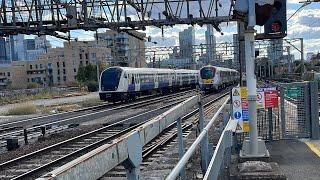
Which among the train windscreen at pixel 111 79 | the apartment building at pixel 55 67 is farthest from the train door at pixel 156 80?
the apartment building at pixel 55 67

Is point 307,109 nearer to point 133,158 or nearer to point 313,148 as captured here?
point 313,148

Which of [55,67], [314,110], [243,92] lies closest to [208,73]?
[314,110]

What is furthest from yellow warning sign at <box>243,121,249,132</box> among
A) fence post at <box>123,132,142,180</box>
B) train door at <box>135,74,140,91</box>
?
train door at <box>135,74,140,91</box>

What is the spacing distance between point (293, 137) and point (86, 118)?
16.9m

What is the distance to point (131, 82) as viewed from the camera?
4384cm

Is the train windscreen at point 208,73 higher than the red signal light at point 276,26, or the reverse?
the red signal light at point 276,26

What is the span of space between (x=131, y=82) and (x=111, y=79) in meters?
2.50

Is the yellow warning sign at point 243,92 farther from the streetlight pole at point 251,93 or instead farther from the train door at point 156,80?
the train door at point 156,80

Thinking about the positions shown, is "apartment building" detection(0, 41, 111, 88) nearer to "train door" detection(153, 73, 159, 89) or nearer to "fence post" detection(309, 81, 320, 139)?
"train door" detection(153, 73, 159, 89)

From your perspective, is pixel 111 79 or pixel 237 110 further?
pixel 111 79

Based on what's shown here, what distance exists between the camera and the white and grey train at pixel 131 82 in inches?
1638

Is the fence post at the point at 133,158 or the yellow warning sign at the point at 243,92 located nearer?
the fence post at the point at 133,158

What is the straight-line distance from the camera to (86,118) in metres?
27.9

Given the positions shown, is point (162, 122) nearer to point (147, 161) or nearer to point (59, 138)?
point (147, 161)
